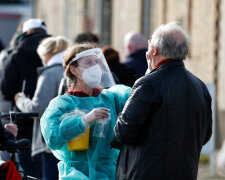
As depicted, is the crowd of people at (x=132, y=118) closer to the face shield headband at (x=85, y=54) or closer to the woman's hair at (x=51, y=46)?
the face shield headband at (x=85, y=54)

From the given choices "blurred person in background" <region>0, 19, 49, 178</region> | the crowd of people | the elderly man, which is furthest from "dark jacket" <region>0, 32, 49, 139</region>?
the elderly man

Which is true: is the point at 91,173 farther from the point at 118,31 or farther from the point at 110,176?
the point at 118,31

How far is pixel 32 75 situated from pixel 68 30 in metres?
20.5

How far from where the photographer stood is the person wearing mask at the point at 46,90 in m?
6.65

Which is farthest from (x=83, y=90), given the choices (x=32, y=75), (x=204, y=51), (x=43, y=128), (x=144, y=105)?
(x=204, y=51)

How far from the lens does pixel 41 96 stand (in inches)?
262

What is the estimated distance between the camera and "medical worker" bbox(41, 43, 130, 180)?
4637 mm

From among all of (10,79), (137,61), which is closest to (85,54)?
(10,79)

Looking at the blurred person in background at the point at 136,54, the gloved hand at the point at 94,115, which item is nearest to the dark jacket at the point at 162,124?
the gloved hand at the point at 94,115

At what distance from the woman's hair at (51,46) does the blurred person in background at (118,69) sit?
70cm

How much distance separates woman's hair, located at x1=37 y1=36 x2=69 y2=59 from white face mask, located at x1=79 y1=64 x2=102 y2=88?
204 cm

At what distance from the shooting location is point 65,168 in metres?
4.79

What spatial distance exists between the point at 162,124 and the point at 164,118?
40mm

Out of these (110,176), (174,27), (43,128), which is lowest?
(110,176)
